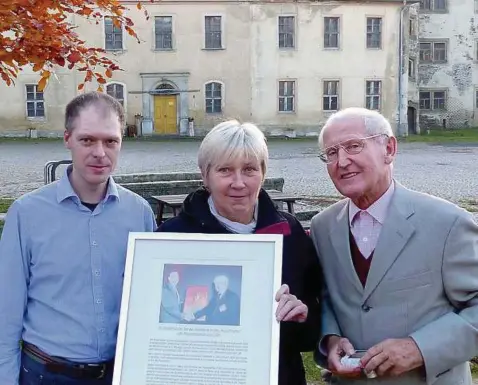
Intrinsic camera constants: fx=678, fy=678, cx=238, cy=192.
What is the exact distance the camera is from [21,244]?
261 cm

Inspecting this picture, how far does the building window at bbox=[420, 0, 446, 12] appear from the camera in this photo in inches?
1745

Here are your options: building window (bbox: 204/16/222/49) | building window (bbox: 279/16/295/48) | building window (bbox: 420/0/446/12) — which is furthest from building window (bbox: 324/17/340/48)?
building window (bbox: 420/0/446/12)

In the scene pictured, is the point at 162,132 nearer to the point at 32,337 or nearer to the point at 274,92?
the point at 274,92

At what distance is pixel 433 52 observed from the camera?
44.2 m

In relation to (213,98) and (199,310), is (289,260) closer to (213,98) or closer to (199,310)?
(199,310)

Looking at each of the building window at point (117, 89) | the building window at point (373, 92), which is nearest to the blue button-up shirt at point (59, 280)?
the building window at point (117, 89)

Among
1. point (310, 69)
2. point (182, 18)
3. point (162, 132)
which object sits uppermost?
point (182, 18)

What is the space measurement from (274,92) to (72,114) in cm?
3404

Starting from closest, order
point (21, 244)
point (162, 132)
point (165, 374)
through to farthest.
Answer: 1. point (165, 374)
2. point (21, 244)
3. point (162, 132)

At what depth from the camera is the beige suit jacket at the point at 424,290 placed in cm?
250

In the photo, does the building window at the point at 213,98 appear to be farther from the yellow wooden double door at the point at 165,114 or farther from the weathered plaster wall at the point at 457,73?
the weathered plaster wall at the point at 457,73

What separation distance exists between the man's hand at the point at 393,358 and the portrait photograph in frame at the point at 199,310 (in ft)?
1.17

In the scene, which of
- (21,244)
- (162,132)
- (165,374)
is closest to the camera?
(165,374)

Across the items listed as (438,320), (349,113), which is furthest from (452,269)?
(349,113)
